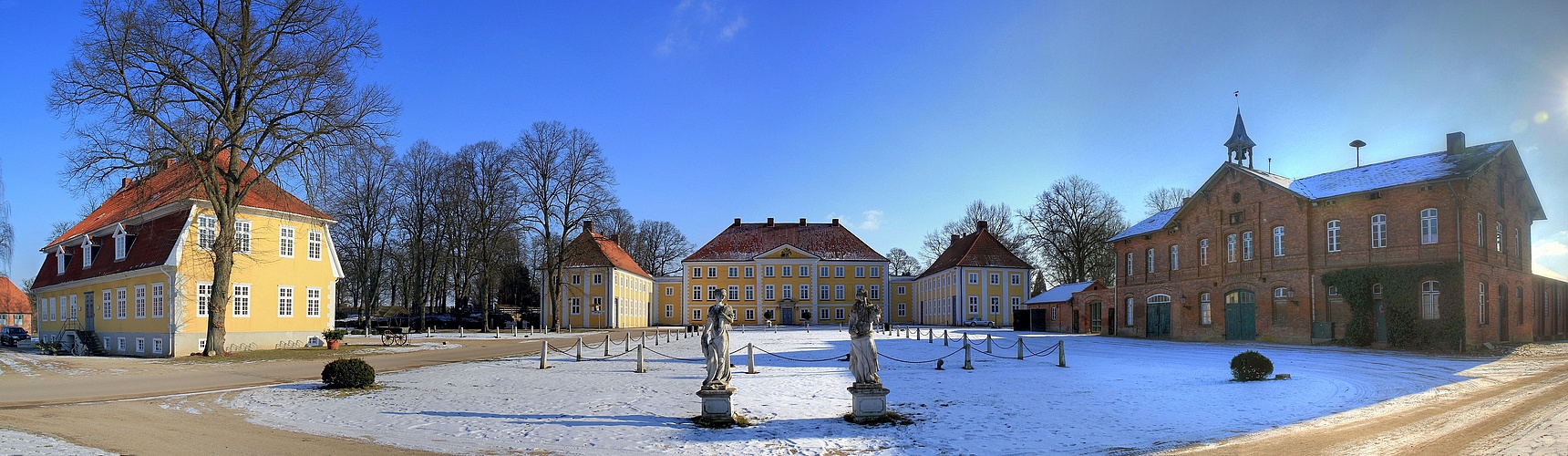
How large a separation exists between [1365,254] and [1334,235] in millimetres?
1582

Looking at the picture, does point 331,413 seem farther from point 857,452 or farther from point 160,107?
point 160,107

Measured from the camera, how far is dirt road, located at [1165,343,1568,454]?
978cm

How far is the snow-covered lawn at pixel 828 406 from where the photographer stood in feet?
34.8

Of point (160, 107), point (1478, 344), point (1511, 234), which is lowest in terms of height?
point (1478, 344)

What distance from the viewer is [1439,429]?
36.7 feet

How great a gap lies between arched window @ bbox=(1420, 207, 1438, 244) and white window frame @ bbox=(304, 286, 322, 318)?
41.5m

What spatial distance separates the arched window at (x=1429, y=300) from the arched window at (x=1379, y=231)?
6.48 feet

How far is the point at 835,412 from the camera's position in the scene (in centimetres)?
1272

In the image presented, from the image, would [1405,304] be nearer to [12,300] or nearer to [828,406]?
[828,406]

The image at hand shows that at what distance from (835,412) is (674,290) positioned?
70.9 metres

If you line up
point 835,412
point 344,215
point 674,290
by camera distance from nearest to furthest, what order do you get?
1. point 835,412
2. point 344,215
3. point 674,290

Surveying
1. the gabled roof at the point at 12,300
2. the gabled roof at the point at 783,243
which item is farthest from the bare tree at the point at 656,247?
the gabled roof at the point at 12,300

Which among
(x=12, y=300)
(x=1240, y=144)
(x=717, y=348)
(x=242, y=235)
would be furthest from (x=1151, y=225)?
(x=12, y=300)

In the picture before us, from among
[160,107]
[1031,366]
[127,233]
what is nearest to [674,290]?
[127,233]
